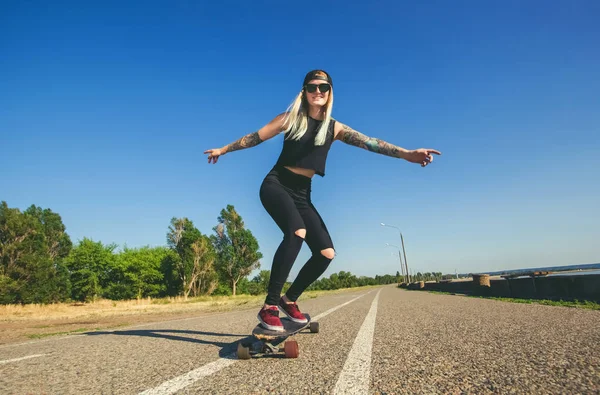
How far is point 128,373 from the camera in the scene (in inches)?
89.5

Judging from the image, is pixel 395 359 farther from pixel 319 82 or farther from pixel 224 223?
pixel 224 223

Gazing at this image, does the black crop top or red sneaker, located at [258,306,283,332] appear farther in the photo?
the black crop top

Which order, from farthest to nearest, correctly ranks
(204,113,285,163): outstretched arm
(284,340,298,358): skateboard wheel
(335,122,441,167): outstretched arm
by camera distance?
(204,113,285,163): outstretched arm
(335,122,441,167): outstretched arm
(284,340,298,358): skateboard wheel

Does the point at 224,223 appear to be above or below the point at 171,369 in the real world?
above

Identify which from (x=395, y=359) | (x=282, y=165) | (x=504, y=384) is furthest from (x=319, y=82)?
(x=504, y=384)

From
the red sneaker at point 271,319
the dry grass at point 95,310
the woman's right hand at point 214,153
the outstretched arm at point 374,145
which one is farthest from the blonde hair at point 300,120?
the dry grass at point 95,310

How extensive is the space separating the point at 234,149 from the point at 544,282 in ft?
34.5

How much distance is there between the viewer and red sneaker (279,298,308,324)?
3.25 m

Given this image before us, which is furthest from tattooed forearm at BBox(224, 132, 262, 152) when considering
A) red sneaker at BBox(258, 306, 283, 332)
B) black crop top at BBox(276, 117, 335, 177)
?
red sneaker at BBox(258, 306, 283, 332)

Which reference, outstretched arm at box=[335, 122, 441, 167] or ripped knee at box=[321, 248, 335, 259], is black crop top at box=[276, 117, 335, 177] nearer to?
outstretched arm at box=[335, 122, 441, 167]

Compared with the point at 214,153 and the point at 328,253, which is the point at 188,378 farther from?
the point at 214,153

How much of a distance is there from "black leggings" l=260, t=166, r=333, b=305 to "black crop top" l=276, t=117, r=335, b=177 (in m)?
0.13

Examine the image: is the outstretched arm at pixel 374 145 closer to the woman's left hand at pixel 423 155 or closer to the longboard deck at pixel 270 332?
the woman's left hand at pixel 423 155

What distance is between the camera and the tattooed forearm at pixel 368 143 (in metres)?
3.43
